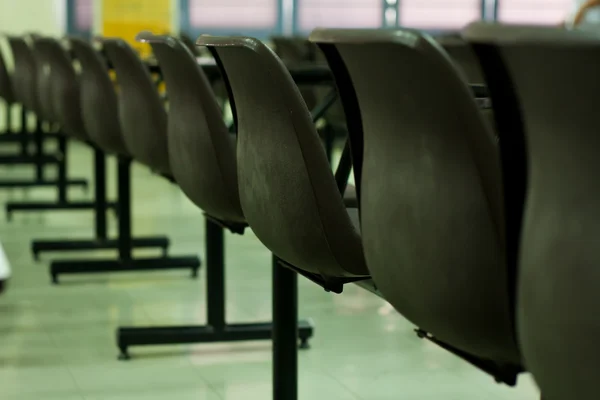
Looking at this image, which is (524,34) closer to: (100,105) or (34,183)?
(100,105)

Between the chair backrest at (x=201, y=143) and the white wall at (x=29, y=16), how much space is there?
7824 mm

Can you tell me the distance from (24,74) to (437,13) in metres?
7.26

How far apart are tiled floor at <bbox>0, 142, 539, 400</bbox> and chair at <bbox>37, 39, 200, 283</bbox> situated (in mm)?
57

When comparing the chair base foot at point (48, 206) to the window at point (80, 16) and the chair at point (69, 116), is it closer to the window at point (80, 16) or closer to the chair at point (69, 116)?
the chair at point (69, 116)

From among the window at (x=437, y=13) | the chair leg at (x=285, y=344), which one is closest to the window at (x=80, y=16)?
the window at (x=437, y=13)

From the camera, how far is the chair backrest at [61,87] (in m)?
4.25

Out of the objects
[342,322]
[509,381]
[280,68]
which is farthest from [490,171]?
[342,322]

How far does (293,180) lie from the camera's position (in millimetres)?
1700

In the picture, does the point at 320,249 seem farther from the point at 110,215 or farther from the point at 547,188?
the point at 110,215

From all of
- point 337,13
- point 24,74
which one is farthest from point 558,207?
point 337,13

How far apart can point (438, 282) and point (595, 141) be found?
39 cm

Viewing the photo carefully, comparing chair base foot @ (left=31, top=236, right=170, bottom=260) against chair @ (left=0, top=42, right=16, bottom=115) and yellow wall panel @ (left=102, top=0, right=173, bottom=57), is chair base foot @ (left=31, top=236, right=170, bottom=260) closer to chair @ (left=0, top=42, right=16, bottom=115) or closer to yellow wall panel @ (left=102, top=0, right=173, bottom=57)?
chair @ (left=0, top=42, right=16, bottom=115)

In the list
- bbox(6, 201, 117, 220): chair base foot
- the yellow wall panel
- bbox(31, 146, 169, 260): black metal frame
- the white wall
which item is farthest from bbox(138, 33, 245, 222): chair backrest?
the yellow wall panel

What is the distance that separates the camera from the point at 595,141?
881 mm
